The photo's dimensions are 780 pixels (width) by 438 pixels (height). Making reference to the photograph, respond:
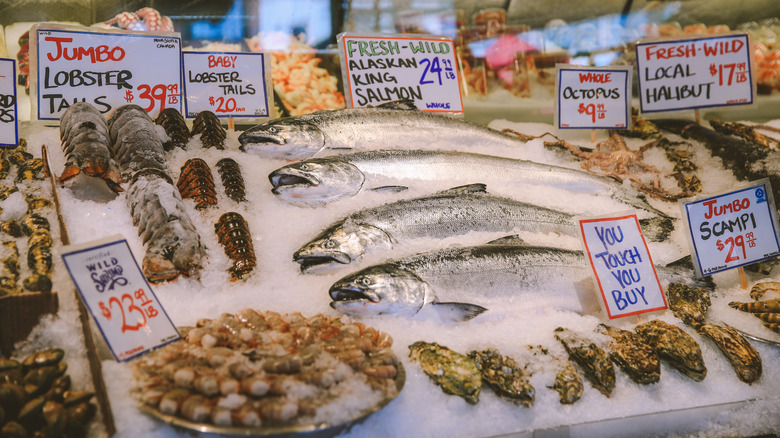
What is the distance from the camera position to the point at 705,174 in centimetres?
413

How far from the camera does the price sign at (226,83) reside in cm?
358

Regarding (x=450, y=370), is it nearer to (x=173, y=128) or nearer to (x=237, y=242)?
(x=237, y=242)

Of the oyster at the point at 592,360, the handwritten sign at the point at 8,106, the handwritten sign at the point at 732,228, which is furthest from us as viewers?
the handwritten sign at the point at 8,106

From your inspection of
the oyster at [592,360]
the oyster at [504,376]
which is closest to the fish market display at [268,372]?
the oyster at [504,376]

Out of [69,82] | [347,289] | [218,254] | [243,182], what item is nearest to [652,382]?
[347,289]

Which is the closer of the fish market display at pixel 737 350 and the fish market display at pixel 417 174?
the fish market display at pixel 737 350

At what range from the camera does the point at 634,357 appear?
235cm

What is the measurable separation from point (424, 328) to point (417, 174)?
1.16 meters

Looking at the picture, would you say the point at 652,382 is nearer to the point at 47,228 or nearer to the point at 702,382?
the point at 702,382

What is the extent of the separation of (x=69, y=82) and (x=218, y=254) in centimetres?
148

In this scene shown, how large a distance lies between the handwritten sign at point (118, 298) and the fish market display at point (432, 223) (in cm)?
81

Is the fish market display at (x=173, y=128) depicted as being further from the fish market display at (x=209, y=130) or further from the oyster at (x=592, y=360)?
the oyster at (x=592, y=360)

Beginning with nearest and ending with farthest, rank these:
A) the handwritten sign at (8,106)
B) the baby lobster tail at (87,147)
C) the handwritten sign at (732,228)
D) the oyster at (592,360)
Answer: the oyster at (592,360), the baby lobster tail at (87,147), the handwritten sign at (732,228), the handwritten sign at (8,106)

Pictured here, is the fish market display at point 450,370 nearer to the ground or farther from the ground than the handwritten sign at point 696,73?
nearer to the ground
